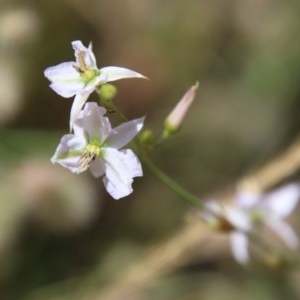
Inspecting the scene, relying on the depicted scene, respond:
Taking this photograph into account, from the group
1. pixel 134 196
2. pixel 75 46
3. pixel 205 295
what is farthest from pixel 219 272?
pixel 75 46

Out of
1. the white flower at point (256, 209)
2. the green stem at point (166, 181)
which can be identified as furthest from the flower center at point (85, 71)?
the white flower at point (256, 209)

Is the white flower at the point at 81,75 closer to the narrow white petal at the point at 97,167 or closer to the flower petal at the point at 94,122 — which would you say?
the flower petal at the point at 94,122

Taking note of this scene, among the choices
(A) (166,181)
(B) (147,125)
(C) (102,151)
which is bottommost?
(B) (147,125)

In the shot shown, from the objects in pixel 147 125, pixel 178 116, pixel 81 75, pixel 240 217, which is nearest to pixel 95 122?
pixel 81 75

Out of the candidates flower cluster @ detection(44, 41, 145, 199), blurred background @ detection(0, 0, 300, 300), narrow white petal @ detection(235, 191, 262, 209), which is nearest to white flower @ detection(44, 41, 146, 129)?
flower cluster @ detection(44, 41, 145, 199)

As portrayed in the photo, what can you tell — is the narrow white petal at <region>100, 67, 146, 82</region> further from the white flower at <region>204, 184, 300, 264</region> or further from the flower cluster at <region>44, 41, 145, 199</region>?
the white flower at <region>204, 184, 300, 264</region>

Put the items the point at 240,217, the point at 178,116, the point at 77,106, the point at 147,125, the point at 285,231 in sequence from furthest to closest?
the point at 147,125 → the point at 285,231 → the point at 240,217 → the point at 178,116 → the point at 77,106

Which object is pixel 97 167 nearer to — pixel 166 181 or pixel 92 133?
pixel 92 133
